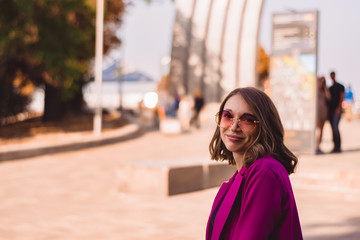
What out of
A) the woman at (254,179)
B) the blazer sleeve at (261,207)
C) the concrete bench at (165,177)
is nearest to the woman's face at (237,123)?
the woman at (254,179)

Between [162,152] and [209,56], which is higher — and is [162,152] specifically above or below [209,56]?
below

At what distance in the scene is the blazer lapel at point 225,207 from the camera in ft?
7.11

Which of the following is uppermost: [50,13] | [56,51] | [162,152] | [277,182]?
[50,13]

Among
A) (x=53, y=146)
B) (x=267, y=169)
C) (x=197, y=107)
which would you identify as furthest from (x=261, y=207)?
(x=197, y=107)

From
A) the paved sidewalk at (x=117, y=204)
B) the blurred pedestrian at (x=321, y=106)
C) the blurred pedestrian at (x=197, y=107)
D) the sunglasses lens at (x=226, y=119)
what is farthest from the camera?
the blurred pedestrian at (x=197, y=107)

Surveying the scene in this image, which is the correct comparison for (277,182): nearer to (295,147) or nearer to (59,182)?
(59,182)

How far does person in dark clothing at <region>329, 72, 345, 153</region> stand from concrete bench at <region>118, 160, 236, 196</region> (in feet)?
17.0

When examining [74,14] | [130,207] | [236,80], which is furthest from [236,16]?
[130,207]

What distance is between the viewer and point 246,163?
7.39ft

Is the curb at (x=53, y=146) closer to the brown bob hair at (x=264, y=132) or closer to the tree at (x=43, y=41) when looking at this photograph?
the tree at (x=43, y=41)

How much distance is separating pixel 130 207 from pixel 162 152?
7.87 m

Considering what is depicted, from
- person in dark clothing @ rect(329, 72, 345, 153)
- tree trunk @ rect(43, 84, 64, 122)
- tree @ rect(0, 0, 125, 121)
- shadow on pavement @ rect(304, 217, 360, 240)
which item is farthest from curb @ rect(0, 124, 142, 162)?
shadow on pavement @ rect(304, 217, 360, 240)

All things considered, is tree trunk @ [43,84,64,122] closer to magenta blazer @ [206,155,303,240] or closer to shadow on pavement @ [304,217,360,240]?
shadow on pavement @ [304,217,360,240]

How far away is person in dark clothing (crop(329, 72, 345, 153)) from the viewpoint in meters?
13.0
